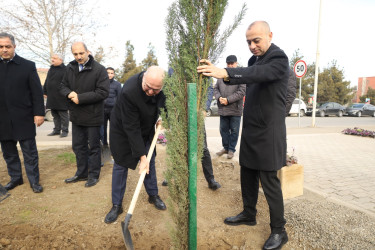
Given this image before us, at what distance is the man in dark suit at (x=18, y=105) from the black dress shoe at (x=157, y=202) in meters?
1.73

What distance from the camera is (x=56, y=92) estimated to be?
22.8 feet

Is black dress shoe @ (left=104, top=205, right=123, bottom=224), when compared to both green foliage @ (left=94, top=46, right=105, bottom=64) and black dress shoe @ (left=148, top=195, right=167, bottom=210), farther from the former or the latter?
green foliage @ (left=94, top=46, right=105, bottom=64)

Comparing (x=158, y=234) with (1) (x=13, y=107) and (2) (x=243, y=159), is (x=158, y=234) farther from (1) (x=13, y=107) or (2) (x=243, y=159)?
(1) (x=13, y=107)

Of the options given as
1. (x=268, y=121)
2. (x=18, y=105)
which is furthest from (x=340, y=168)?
(x=18, y=105)

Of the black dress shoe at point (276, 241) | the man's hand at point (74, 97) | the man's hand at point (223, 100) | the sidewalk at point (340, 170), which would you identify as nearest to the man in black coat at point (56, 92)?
the man's hand at point (74, 97)

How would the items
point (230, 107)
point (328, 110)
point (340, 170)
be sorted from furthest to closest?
point (328, 110) → point (230, 107) → point (340, 170)

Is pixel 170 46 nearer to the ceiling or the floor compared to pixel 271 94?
nearer to the ceiling

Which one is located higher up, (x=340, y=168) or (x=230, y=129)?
(x=230, y=129)

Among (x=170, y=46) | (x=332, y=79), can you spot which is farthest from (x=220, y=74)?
(x=332, y=79)

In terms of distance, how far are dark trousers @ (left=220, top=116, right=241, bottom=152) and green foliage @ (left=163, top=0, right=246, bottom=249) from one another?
3.24m

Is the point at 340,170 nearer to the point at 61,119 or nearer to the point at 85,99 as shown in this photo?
the point at 85,99

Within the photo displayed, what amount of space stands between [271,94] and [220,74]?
660mm

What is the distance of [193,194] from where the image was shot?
2.13 m

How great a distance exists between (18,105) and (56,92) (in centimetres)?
381
